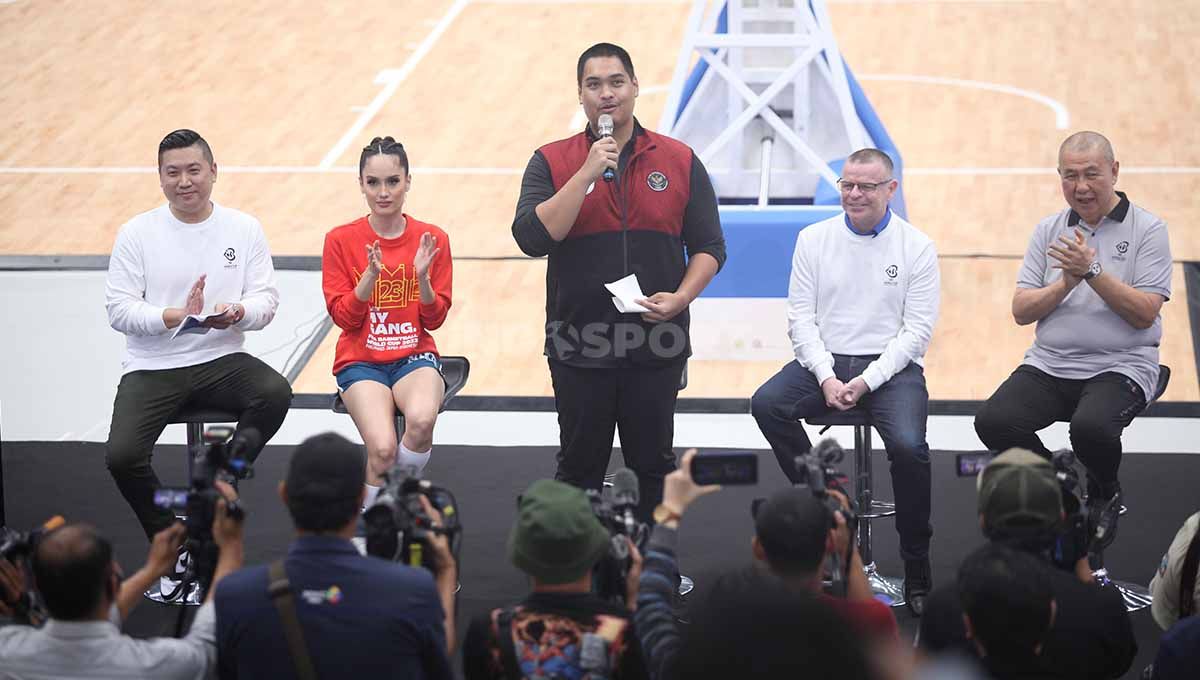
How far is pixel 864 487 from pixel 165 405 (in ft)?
7.59

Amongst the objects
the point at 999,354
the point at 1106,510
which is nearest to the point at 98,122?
the point at 999,354

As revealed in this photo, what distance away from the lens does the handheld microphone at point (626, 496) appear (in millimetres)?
3508

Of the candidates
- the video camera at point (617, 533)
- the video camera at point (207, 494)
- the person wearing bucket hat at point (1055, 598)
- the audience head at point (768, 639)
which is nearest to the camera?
the audience head at point (768, 639)

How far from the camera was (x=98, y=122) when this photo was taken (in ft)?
39.5

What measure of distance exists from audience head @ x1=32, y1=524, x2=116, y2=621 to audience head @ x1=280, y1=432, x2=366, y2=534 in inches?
14.9

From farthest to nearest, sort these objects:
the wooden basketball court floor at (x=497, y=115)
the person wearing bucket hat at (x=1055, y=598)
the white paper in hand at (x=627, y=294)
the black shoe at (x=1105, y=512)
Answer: the wooden basketball court floor at (x=497, y=115), the black shoe at (x=1105, y=512), the white paper in hand at (x=627, y=294), the person wearing bucket hat at (x=1055, y=598)

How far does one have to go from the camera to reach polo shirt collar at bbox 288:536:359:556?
311 centimetres

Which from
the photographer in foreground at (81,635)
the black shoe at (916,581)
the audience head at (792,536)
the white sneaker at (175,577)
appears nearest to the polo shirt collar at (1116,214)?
the black shoe at (916,581)

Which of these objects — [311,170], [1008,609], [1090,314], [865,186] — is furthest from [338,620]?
[311,170]

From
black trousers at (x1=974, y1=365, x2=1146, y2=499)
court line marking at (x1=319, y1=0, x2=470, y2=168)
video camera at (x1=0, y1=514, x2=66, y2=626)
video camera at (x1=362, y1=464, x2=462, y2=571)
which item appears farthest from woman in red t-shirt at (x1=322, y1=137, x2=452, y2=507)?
court line marking at (x1=319, y1=0, x2=470, y2=168)

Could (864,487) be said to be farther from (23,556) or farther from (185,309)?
(23,556)

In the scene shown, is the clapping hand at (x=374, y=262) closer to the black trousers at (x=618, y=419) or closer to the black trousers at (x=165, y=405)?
the black trousers at (x=165, y=405)

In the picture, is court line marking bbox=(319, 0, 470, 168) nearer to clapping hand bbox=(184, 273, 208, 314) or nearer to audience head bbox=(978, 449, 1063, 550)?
clapping hand bbox=(184, 273, 208, 314)

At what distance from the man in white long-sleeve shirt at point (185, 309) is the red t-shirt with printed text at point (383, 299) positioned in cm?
25
